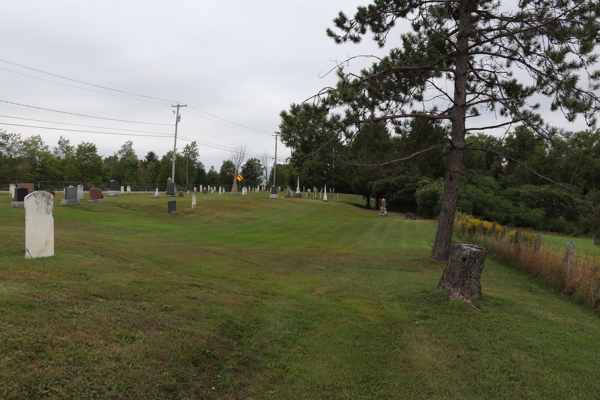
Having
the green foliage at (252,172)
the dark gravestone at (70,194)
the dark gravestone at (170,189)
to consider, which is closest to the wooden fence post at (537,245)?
the dark gravestone at (70,194)

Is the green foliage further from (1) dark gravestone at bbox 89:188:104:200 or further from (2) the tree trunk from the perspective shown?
(2) the tree trunk

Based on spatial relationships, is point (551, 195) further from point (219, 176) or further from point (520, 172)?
point (219, 176)

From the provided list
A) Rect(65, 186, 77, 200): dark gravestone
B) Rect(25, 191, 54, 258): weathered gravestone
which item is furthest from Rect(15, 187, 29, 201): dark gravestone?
Rect(25, 191, 54, 258): weathered gravestone

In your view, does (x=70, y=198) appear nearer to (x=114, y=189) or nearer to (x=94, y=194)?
(x=94, y=194)

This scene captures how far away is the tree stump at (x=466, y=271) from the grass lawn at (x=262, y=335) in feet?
0.84

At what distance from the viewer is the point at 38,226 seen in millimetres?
7508

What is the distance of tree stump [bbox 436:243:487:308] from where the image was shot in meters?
7.32

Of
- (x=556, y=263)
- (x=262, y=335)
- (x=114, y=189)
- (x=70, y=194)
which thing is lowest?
(x=262, y=335)

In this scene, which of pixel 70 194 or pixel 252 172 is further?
pixel 252 172

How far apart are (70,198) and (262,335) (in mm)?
23984

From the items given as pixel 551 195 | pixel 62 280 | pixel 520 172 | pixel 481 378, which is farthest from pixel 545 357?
pixel 551 195

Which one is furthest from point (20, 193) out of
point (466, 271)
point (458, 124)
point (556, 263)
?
point (556, 263)

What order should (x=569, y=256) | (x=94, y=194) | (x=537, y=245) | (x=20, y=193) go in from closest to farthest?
(x=569, y=256)
(x=537, y=245)
(x=20, y=193)
(x=94, y=194)

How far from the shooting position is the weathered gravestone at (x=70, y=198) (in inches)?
965
